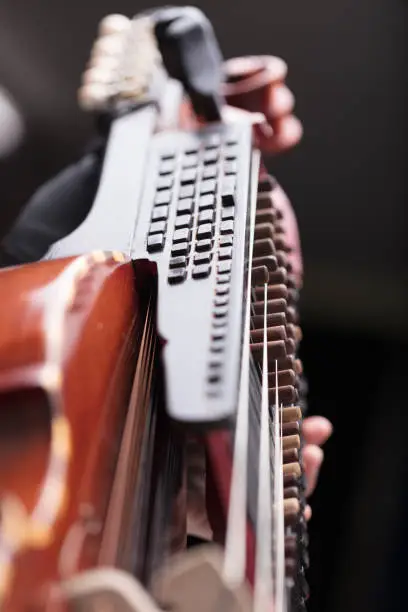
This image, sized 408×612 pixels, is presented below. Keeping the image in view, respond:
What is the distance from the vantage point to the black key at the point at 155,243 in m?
0.59

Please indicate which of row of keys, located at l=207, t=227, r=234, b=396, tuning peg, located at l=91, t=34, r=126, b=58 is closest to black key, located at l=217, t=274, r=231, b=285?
row of keys, located at l=207, t=227, r=234, b=396

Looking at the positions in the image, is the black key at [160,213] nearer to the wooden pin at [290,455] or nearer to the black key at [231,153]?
the black key at [231,153]

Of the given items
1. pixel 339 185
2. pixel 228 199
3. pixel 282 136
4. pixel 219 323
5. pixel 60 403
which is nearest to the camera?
pixel 60 403

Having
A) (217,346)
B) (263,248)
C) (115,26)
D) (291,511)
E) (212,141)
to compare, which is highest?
(115,26)

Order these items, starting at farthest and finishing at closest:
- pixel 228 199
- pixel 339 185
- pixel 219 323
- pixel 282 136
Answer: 1. pixel 339 185
2. pixel 282 136
3. pixel 228 199
4. pixel 219 323

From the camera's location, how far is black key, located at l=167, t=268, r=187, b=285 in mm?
556

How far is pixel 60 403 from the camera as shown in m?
0.41

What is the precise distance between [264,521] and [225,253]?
0.20 metres

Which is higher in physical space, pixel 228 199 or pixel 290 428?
pixel 228 199

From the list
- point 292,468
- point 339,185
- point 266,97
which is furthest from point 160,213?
point 339,185

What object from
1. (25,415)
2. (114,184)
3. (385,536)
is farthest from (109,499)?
(385,536)

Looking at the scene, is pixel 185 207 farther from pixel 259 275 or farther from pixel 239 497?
pixel 239 497

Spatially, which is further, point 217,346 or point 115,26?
point 115,26

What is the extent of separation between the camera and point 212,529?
1.55 ft
